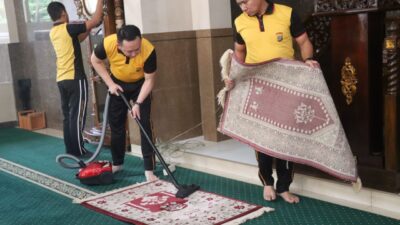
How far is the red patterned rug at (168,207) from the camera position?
10.6ft

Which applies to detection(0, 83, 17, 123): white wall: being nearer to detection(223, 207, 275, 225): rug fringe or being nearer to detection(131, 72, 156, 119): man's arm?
detection(131, 72, 156, 119): man's arm

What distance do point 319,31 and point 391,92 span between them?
751 mm

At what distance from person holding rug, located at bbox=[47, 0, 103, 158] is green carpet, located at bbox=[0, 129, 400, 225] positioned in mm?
324

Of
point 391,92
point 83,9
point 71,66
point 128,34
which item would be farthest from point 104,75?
point 391,92

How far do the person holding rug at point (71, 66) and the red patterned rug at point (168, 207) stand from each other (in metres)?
1.46

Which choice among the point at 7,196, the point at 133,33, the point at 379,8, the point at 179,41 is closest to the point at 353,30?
the point at 379,8

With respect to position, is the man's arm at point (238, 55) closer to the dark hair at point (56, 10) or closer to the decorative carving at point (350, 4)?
the decorative carving at point (350, 4)

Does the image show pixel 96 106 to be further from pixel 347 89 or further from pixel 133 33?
pixel 347 89

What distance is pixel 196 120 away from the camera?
5293 millimetres

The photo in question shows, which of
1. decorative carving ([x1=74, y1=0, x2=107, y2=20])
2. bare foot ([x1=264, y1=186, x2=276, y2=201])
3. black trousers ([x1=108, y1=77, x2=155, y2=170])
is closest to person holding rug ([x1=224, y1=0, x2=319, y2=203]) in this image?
bare foot ([x1=264, y1=186, x2=276, y2=201])

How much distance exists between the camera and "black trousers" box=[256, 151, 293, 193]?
340 centimetres

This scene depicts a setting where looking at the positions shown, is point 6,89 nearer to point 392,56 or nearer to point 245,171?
point 245,171

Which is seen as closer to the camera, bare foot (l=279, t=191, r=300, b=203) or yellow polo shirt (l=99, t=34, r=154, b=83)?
bare foot (l=279, t=191, r=300, b=203)

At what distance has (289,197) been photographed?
135 inches
